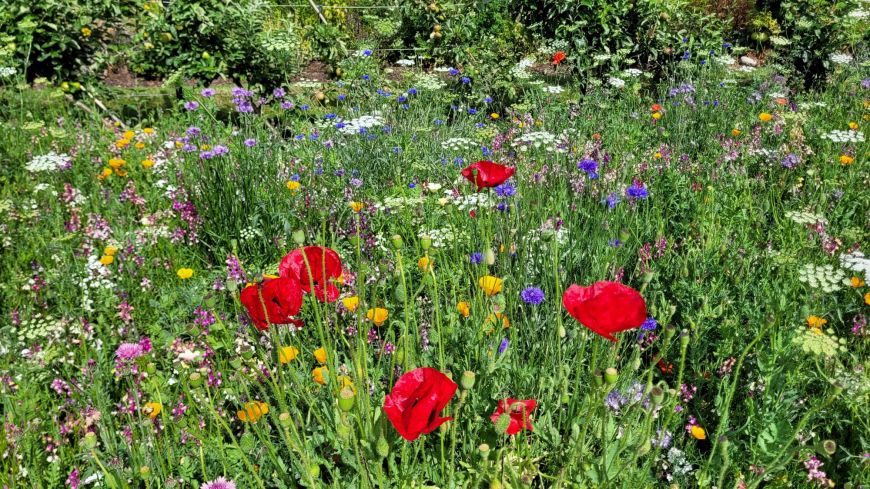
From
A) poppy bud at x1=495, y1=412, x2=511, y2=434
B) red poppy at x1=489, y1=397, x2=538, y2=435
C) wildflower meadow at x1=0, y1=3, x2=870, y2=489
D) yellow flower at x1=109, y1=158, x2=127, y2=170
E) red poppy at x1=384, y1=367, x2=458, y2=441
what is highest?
red poppy at x1=384, y1=367, x2=458, y2=441

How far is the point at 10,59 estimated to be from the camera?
411 cm

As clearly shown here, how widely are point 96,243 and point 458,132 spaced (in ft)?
6.85

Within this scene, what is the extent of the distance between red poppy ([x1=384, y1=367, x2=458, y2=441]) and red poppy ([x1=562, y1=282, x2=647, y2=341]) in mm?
268

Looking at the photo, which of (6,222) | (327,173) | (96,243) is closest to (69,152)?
(6,222)

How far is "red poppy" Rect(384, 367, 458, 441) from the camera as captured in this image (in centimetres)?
91

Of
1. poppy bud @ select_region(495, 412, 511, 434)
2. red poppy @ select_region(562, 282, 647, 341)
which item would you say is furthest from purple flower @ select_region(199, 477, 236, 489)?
red poppy @ select_region(562, 282, 647, 341)

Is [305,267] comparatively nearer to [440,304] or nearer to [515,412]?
[515,412]

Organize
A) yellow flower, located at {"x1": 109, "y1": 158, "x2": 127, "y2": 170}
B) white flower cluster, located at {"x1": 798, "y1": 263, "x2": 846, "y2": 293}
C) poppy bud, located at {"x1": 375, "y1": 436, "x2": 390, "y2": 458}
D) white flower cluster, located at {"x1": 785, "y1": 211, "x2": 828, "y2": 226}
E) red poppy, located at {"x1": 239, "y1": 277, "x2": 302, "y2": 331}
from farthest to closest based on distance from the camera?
yellow flower, located at {"x1": 109, "y1": 158, "x2": 127, "y2": 170}
white flower cluster, located at {"x1": 785, "y1": 211, "x2": 828, "y2": 226}
white flower cluster, located at {"x1": 798, "y1": 263, "x2": 846, "y2": 293}
red poppy, located at {"x1": 239, "y1": 277, "x2": 302, "y2": 331}
poppy bud, located at {"x1": 375, "y1": 436, "x2": 390, "y2": 458}

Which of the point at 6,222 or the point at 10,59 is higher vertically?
the point at 10,59

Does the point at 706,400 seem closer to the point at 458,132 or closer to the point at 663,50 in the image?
the point at 458,132

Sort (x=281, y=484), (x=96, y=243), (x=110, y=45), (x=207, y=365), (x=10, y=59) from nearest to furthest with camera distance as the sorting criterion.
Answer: (x=281, y=484), (x=207, y=365), (x=96, y=243), (x=10, y=59), (x=110, y=45)

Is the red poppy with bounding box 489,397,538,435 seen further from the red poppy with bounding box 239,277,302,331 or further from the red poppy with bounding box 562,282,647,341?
the red poppy with bounding box 239,277,302,331

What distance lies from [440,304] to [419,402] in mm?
1113

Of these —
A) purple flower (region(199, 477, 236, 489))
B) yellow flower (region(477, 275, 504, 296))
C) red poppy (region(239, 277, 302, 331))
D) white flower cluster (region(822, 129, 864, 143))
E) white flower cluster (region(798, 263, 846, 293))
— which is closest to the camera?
red poppy (region(239, 277, 302, 331))
